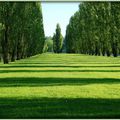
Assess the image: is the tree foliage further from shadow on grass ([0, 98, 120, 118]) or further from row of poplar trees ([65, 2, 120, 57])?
shadow on grass ([0, 98, 120, 118])

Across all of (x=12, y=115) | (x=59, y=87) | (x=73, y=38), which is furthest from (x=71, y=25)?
(x=12, y=115)

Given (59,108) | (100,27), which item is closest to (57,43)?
(100,27)

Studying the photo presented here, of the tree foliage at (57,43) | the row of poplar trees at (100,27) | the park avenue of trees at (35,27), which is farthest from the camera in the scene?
the tree foliage at (57,43)

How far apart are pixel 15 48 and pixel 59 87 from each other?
36.3m

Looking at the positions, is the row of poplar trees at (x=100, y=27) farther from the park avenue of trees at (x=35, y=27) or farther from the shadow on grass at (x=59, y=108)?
the shadow on grass at (x=59, y=108)

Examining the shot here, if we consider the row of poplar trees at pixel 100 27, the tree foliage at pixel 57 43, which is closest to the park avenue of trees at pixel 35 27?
the row of poplar trees at pixel 100 27

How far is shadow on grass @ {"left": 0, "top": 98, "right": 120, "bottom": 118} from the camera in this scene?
1077cm

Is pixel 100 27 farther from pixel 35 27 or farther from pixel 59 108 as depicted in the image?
pixel 59 108

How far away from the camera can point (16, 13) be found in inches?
1735

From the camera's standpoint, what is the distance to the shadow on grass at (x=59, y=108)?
1077 centimetres

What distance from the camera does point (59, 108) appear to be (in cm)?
1177

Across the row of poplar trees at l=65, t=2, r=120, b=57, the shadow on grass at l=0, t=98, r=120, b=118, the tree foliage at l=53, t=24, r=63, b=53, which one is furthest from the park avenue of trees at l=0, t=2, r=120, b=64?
the tree foliage at l=53, t=24, r=63, b=53

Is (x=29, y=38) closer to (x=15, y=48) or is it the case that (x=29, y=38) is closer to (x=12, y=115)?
(x=15, y=48)

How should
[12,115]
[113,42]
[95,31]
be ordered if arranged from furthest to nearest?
[95,31], [113,42], [12,115]
